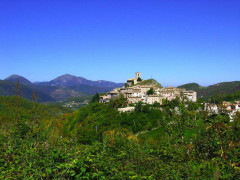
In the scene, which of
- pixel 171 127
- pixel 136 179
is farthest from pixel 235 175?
pixel 171 127

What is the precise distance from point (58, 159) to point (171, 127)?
3.54 metres

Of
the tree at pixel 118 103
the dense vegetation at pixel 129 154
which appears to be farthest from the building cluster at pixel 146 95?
the dense vegetation at pixel 129 154

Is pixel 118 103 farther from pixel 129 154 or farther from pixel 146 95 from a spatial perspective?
pixel 129 154


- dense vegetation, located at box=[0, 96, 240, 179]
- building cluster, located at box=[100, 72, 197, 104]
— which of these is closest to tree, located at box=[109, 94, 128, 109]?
building cluster, located at box=[100, 72, 197, 104]

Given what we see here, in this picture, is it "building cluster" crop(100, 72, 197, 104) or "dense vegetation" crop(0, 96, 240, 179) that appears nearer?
"dense vegetation" crop(0, 96, 240, 179)

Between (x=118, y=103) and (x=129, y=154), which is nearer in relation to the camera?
(x=129, y=154)

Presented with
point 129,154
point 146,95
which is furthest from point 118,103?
point 129,154

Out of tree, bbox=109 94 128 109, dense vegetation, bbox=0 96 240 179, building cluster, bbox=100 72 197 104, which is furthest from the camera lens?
building cluster, bbox=100 72 197 104

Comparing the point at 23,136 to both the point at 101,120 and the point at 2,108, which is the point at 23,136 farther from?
the point at 2,108

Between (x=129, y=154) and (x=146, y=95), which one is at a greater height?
(x=146, y=95)

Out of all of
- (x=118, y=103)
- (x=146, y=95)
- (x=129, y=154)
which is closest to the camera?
(x=129, y=154)

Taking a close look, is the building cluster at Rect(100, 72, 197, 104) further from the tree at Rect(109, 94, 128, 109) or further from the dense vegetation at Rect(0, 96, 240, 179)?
the dense vegetation at Rect(0, 96, 240, 179)

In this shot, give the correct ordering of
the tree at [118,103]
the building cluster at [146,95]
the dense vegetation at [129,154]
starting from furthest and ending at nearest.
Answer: the building cluster at [146,95] → the tree at [118,103] → the dense vegetation at [129,154]

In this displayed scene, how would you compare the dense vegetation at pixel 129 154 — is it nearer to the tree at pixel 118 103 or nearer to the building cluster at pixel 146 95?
the tree at pixel 118 103
